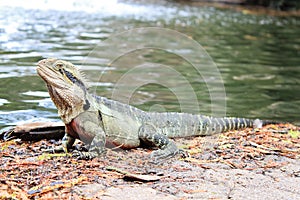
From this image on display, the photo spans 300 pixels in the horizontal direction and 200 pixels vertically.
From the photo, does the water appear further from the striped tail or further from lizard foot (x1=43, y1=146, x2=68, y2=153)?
lizard foot (x1=43, y1=146, x2=68, y2=153)

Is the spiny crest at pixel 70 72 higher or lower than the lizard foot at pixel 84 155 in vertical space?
higher

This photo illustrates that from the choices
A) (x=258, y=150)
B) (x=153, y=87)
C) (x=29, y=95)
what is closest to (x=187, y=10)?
(x=153, y=87)

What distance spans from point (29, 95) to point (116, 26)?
11.3 metres

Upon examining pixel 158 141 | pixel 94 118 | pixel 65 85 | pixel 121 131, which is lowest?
pixel 158 141

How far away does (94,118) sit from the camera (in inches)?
197

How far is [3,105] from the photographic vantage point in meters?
7.36

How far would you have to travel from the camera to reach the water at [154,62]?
8477mm

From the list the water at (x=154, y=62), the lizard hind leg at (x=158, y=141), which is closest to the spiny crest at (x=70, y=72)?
the lizard hind leg at (x=158, y=141)

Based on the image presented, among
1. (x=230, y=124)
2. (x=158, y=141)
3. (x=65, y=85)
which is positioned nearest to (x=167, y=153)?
(x=158, y=141)

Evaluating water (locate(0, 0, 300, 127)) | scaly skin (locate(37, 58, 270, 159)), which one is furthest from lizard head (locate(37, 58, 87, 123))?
water (locate(0, 0, 300, 127))

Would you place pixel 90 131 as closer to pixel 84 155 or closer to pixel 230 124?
pixel 84 155

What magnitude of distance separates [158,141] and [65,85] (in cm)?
125

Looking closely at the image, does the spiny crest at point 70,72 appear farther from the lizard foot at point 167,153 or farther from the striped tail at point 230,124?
the striped tail at point 230,124

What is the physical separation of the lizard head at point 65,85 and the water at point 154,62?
6.64 ft
